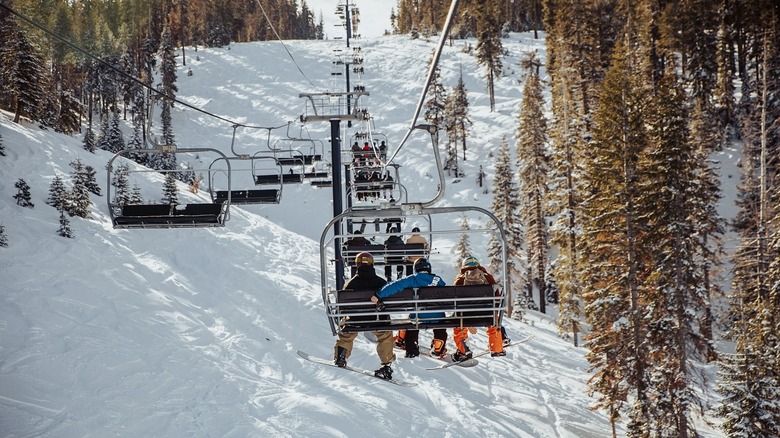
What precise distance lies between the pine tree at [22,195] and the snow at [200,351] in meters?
0.43

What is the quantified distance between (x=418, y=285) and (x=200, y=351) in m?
12.5

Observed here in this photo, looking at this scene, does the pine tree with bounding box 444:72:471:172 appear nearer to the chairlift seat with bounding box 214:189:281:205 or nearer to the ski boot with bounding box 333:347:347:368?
the chairlift seat with bounding box 214:189:281:205

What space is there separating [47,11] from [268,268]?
61175mm

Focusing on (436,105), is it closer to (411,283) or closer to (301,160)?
(301,160)

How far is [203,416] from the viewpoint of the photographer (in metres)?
15.1

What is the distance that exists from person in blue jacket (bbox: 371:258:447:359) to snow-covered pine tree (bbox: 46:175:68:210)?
21.4 m

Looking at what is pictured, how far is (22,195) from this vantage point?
954 inches

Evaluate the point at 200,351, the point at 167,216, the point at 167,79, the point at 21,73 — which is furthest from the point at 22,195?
the point at 167,79

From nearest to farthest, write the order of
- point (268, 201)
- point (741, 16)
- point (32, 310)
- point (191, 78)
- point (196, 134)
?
point (268, 201) → point (32, 310) → point (741, 16) → point (196, 134) → point (191, 78)

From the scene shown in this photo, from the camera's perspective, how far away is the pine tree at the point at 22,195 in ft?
79.1

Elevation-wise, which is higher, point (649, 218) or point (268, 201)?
point (268, 201)

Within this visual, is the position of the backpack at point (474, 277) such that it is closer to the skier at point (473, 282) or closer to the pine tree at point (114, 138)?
the skier at point (473, 282)

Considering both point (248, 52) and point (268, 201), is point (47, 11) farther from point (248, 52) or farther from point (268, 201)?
point (268, 201)

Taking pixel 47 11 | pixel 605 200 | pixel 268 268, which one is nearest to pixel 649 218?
pixel 605 200
